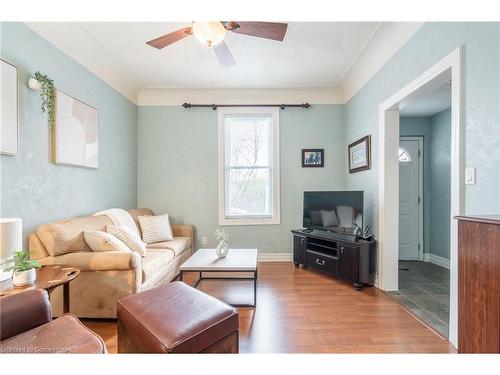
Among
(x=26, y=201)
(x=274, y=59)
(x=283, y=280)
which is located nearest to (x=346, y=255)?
(x=283, y=280)

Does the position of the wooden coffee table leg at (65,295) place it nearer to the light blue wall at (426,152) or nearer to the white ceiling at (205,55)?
the white ceiling at (205,55)

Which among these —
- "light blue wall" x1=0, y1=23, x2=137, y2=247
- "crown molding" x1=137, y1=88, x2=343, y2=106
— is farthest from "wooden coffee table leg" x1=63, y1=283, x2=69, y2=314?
"crown molding" x1=137, y1=88, x2=343, y2=106

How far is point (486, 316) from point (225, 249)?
2.06 metres

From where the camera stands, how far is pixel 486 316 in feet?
3.17

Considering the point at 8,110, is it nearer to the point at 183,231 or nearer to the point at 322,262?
the point at 183,231

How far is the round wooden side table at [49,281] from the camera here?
1395mm

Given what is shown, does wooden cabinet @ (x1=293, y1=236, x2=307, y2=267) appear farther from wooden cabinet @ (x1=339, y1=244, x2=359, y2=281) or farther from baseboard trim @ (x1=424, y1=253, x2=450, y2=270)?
baseboard trim @ (x1=424, y1=253, x2=450, y2=270)

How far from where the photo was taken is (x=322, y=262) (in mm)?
3037

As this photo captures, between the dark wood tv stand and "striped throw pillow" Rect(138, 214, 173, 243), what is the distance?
1.87m

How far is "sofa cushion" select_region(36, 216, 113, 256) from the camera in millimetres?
1944

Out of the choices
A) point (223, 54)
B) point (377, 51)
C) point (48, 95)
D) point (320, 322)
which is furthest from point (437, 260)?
point (48, 95)

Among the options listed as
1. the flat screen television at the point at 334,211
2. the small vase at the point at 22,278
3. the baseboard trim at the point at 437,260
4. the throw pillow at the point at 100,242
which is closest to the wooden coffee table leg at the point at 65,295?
the small vase at the point at 22,278

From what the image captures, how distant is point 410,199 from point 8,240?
484cm
